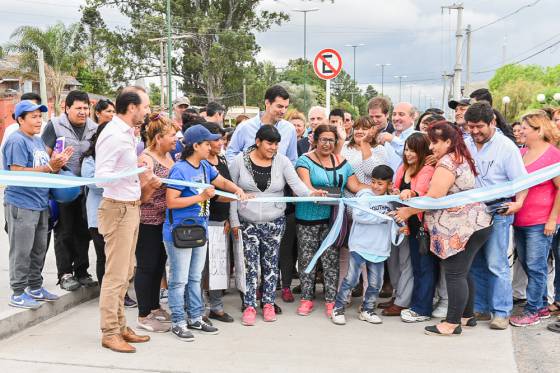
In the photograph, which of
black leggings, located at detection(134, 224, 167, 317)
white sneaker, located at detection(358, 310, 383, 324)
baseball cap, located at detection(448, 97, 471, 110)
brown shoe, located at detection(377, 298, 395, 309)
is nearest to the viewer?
black leggings, located at detection(134, 224, 167, 317)

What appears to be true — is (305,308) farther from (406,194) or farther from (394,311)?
(406,194)

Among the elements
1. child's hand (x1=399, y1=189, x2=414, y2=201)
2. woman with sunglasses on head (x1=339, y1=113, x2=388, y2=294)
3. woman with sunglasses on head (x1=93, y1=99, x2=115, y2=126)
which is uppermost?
woman with sunglasses on head (x1=93, y1=99, x2=115, y2=126)

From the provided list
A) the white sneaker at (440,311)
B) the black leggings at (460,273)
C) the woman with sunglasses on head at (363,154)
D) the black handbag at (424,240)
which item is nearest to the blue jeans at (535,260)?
the black leggings at (460,273)

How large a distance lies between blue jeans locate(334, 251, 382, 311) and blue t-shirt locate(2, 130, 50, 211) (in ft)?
9.63

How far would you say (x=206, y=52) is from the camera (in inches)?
1380

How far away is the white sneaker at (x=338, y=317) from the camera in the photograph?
553 cm

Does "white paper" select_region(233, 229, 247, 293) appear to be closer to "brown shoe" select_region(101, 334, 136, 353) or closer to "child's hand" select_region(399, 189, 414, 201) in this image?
"brown shoe" select_region(101, 334, 136, 353)

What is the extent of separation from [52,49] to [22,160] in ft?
110

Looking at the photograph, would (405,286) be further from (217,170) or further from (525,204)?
(217,170)

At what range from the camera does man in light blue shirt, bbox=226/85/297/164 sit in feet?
19.9

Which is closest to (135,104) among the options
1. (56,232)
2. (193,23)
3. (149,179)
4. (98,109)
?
(149,179)

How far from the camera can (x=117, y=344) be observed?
4.62 m

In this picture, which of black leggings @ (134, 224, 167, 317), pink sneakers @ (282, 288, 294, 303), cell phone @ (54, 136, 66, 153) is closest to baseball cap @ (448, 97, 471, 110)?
pink sneakers @ (282, 288, 294, 303)

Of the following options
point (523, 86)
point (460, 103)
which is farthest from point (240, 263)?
point (523, 86)
